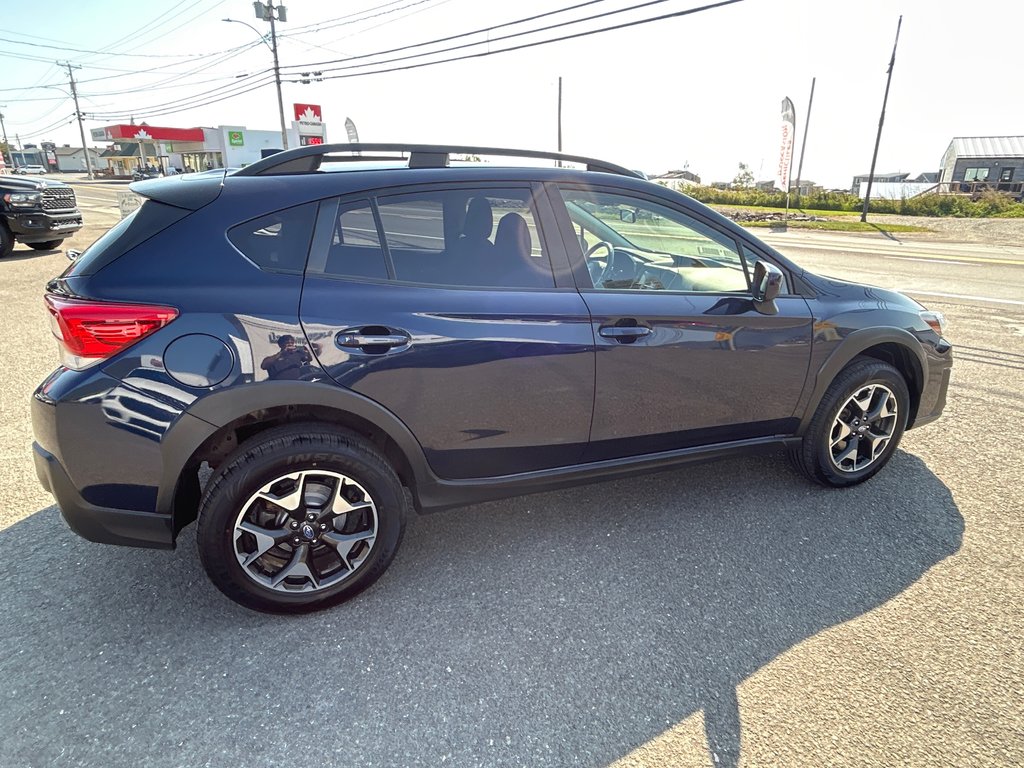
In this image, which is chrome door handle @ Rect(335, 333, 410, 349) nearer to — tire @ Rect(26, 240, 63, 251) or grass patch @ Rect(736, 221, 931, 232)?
tire @ Rect(26, 240, 63, 251)

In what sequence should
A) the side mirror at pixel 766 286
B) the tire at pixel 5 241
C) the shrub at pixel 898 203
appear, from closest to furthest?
the side mirror at pixel 766 286 → the tire at pixel 5 241 → the shrub at pixel 898 203

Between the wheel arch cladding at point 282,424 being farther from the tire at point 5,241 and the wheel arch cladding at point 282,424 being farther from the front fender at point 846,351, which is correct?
the tire at point 5,241

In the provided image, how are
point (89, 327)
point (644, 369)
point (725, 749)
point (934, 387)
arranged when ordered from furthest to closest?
point (934, 387) → point (644, 369) → point (89, 327) → point (725, 749)

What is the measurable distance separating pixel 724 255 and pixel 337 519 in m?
2.28

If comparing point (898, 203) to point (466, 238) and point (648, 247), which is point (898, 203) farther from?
point (466, 238)

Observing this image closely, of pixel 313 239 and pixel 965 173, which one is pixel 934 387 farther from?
pixel 965 173

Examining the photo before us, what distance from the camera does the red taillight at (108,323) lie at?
84.8 inches

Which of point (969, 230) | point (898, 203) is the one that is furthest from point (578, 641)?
point (898, 203)

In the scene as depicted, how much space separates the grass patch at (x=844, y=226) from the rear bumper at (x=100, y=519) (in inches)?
1012

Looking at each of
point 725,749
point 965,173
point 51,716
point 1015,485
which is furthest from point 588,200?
point 965,173

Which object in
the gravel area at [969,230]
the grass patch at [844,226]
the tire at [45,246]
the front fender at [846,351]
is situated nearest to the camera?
the front fender at [846,351]

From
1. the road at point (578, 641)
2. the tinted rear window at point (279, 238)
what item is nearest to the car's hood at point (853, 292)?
the road at point (578, 641)

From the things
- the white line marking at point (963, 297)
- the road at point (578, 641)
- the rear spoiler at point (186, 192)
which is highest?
the rear spoiler at point (186, 192)

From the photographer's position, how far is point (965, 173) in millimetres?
47938
